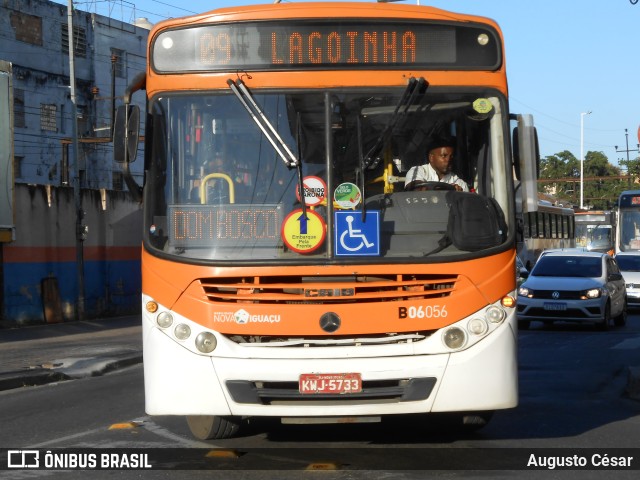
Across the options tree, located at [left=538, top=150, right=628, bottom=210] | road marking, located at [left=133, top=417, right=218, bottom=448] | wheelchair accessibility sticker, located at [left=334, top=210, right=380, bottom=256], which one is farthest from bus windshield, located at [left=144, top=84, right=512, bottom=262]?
tree, located at [left=538, top=150, right=628, bottom=210]

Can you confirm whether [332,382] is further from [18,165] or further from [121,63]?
[121,63]

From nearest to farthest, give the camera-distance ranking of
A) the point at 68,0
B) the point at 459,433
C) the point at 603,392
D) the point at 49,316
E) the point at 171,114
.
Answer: the point at 171,114 < the point at 459,433 < the point at 603,392 < the point at 49,316 < the point at 68,0

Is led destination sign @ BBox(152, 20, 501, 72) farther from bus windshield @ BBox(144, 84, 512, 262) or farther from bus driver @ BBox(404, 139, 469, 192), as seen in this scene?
bus driver @ BBox(404, 139, 469, 192)

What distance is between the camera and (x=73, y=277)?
98.9 ft

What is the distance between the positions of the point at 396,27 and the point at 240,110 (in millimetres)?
1324

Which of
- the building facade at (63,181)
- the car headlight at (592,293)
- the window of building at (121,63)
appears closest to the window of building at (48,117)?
the building facade at (63,181)

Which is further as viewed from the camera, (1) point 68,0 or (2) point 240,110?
(1) point 68,0

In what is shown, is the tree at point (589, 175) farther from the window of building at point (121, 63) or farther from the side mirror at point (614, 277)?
the side mirror at point (614, 277)

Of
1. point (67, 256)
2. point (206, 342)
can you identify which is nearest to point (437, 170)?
point (206, 342)

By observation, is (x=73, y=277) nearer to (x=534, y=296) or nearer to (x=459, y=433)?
(x=534, y=296)

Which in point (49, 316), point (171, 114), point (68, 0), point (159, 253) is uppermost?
point (68, 0)

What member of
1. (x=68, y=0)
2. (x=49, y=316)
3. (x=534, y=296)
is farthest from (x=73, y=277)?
(x=534, y=296)

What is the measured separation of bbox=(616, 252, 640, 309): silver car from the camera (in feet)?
96.7

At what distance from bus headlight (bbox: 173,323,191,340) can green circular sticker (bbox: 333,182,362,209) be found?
137cm
